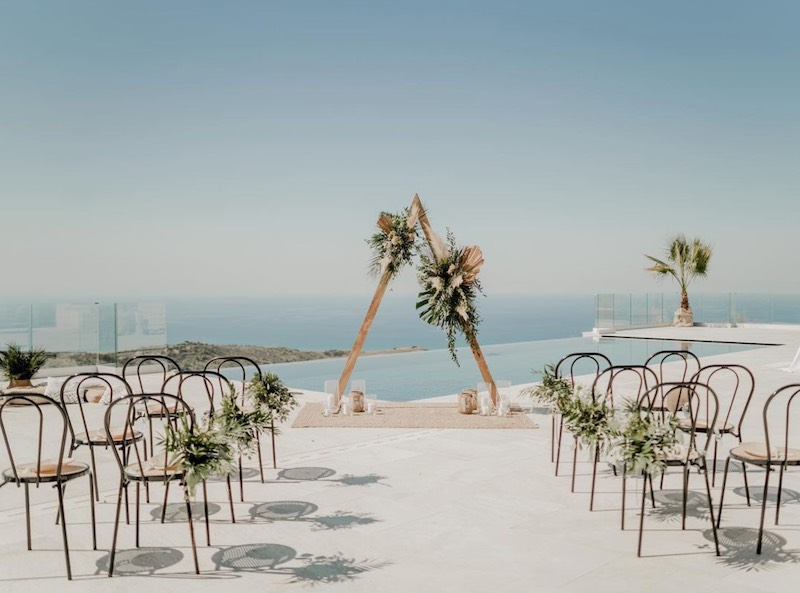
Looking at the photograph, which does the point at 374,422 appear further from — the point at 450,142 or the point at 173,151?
the point at 173,151

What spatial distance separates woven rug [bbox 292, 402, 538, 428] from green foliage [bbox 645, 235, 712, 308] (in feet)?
58.1

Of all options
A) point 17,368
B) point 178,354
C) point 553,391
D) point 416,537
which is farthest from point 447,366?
point 416,537

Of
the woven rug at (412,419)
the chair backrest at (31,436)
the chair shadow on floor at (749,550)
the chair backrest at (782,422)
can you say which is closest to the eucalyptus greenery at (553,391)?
the chair shadow on floor at (749,550)

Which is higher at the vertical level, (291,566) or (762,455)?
(762,455)

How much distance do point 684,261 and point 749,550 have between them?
2186cm

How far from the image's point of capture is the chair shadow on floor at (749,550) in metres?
4.04

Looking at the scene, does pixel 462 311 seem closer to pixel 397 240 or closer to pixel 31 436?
pixel 397 240

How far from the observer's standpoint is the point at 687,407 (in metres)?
7.94

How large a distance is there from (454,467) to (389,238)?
3677 millimetres

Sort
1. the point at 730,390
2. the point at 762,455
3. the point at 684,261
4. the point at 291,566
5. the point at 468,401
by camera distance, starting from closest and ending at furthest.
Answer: the point at 291,566
the point at 762,455
the point at 468,401
the point at 730,390
the point at 684,261

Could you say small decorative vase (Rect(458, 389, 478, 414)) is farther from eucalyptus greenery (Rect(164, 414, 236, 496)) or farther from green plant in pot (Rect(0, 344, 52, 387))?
green plant in pot (Rect(0, 344, 52, 387))

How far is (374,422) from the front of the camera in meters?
8.45

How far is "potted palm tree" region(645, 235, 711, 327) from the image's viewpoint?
24.5 m

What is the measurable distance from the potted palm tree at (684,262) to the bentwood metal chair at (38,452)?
20.4 m
